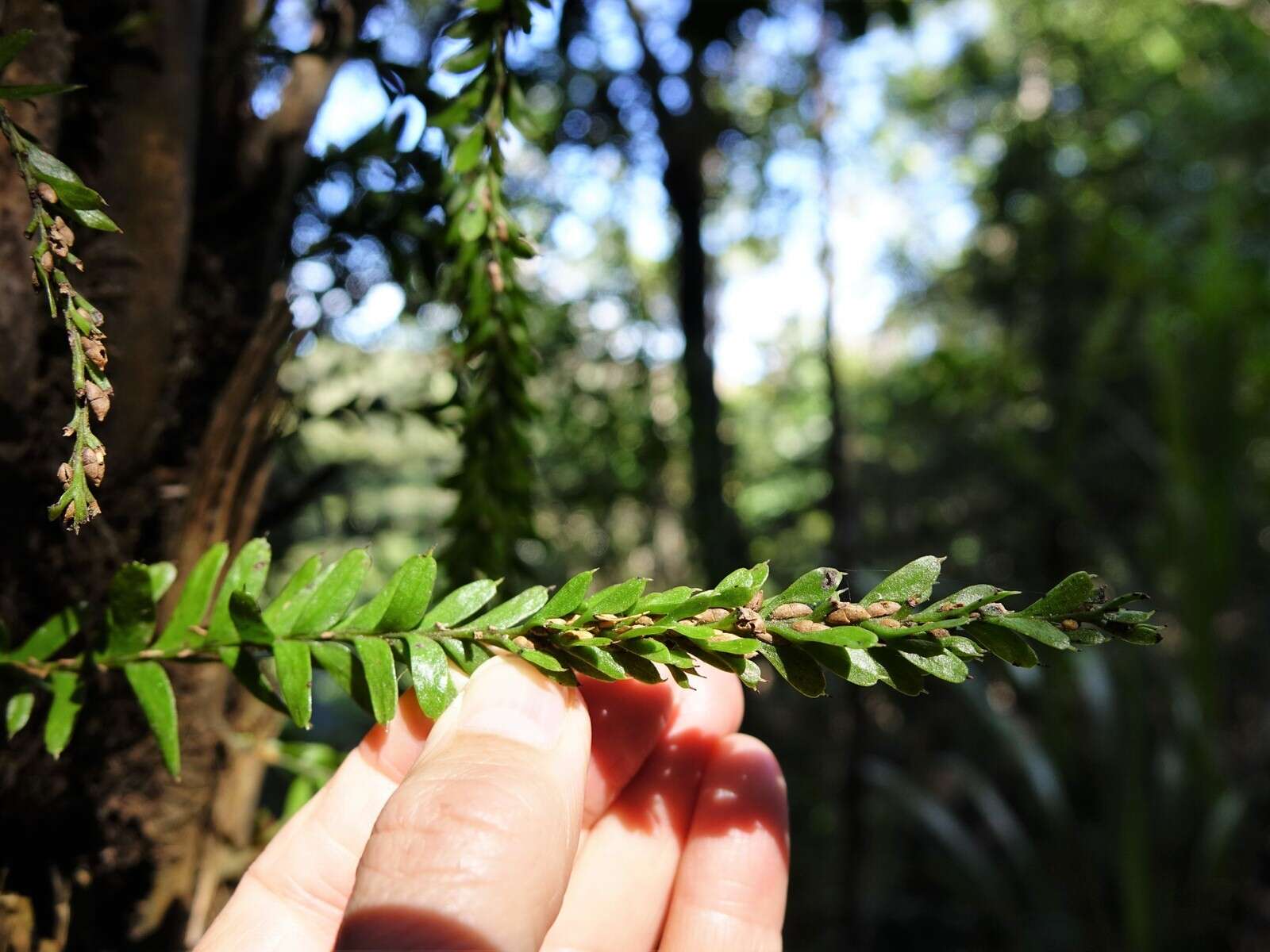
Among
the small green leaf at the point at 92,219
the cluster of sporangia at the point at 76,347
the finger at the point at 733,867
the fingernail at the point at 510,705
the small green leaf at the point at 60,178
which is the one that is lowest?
the finger at the point at 733,867

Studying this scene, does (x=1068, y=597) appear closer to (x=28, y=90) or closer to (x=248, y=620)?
(x=248, y=620)

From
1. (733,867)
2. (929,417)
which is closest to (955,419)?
(929,417)

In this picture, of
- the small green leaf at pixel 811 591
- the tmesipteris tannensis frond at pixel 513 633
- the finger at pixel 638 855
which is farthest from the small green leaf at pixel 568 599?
the finger at pixel 638 855

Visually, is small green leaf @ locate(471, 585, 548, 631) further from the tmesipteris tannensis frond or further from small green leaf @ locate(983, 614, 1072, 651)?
small green leaf @ locate(983, 614, 1072, 651)

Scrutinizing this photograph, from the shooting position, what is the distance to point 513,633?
0.48m

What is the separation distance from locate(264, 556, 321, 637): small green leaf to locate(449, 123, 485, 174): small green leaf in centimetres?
28

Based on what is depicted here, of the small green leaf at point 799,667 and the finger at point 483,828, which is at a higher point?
the small green leaf at point 799,667

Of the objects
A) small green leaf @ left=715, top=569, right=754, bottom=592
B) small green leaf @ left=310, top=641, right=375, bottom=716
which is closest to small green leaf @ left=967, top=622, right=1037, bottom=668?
small green leaf @ left=715, top=569, right=754, bottom=592

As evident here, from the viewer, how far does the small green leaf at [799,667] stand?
1.46ft

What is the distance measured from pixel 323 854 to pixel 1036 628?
47cm

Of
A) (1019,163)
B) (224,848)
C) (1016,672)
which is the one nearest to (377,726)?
(224,848)

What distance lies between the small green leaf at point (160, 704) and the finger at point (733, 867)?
13.8 inches

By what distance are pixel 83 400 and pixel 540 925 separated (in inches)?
13.8

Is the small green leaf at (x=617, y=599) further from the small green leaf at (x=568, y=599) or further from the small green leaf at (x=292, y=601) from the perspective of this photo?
the small green leaf at (x=292, y=601)
